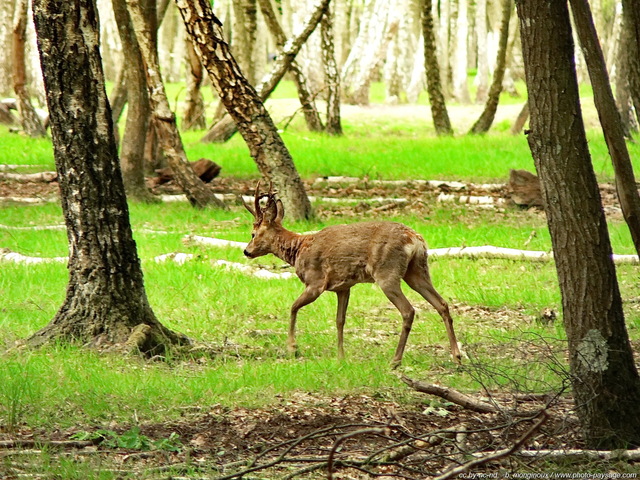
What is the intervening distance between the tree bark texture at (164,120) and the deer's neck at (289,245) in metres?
6.45

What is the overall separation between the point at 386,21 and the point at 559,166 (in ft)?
85.3

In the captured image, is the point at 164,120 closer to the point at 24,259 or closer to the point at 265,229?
the point at 24,259

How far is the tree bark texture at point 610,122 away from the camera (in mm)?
5562

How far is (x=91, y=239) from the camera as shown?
757cm

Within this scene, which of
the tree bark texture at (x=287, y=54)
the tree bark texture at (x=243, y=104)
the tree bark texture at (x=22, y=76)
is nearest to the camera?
the tree bark texture at (x=243, y=104)

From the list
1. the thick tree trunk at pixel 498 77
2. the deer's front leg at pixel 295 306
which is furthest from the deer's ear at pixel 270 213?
the thick tree trunk at pixel 498 77

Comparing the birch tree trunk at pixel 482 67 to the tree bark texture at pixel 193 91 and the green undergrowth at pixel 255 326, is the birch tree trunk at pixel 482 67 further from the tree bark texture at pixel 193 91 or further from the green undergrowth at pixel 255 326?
the green undergrowth at pixel 255 326

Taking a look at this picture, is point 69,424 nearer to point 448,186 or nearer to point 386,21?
point 448,186

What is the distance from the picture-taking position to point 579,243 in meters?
5.41

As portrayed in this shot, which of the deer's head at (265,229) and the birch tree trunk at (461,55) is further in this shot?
the birch tree trunk at (461,55)

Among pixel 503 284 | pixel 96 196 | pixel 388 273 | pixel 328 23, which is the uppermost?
pixel 328 23

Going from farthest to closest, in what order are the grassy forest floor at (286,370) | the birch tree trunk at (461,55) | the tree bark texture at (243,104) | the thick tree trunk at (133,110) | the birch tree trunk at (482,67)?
the birch tree trunk at (482,67) → the birch tree trunk at (461,55) → the thick tree trunk at (133,110) → the tree bark texture at (243,104) → the grassy forest floor at (286,370)

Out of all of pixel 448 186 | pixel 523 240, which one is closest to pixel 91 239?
pixel 523 240

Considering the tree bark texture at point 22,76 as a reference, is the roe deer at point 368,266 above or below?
below
